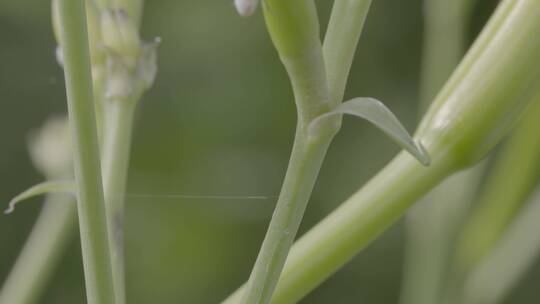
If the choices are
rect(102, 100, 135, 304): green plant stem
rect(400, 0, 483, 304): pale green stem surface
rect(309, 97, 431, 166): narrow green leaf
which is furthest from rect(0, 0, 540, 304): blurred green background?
rect(309, 97, 431, 166): narrow green leaf

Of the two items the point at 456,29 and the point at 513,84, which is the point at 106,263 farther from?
the point at 456,29

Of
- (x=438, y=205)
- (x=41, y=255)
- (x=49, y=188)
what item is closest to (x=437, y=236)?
(x=438, y=205)

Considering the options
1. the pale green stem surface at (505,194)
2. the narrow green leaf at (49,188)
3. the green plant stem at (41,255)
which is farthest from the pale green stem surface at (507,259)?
the narrow green leaf at (49,188)

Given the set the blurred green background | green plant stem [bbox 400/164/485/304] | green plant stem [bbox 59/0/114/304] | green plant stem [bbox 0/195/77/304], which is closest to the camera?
green plant stem [bbox 59/0/114/304]

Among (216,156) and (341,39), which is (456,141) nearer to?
(341,39)

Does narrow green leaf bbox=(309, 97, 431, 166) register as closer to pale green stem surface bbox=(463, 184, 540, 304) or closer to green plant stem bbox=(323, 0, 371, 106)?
green plant stem bbox=(323, 0, 371, 106)

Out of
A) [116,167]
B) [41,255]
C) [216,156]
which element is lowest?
[216,156]
